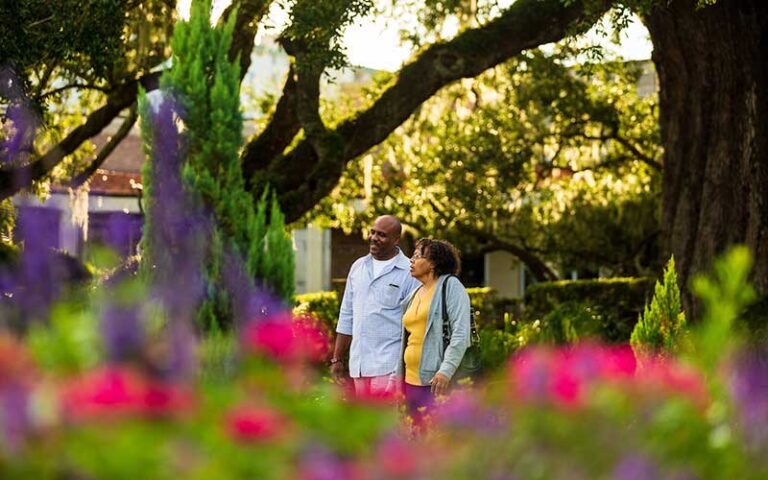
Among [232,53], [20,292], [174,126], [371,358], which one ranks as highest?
[232,53]

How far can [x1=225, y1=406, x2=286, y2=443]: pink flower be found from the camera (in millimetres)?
3178

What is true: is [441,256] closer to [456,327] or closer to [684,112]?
[456,327]

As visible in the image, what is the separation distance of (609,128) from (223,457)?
23.8 m

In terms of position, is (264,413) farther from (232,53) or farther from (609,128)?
(609,128)

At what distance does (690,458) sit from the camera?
416cm

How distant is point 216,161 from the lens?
601 centimetres

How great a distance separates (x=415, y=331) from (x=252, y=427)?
5.01 meters

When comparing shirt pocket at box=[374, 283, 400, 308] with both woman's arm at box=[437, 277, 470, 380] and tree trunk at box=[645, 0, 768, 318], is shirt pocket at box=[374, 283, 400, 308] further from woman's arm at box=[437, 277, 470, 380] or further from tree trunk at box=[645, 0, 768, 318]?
tree trunk at box=[645, 0, 768, 318]

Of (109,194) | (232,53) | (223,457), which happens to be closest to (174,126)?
(223,457)

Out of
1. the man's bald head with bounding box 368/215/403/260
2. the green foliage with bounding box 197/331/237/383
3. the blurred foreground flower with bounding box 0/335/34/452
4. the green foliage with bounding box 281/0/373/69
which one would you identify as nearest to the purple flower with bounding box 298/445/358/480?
the blurred foreground flower with bounding box 0/335/34/452

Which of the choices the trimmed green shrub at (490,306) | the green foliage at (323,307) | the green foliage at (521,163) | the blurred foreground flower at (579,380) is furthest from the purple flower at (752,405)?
the trimmed green shrub at (490,306)

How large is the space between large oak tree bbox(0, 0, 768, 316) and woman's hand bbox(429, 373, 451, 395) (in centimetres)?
794

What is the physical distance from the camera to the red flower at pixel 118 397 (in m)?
3.14

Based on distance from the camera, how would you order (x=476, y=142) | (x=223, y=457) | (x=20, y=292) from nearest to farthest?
(x=223, y=457) < (x=20, y=292) < (x=476, y=142)
